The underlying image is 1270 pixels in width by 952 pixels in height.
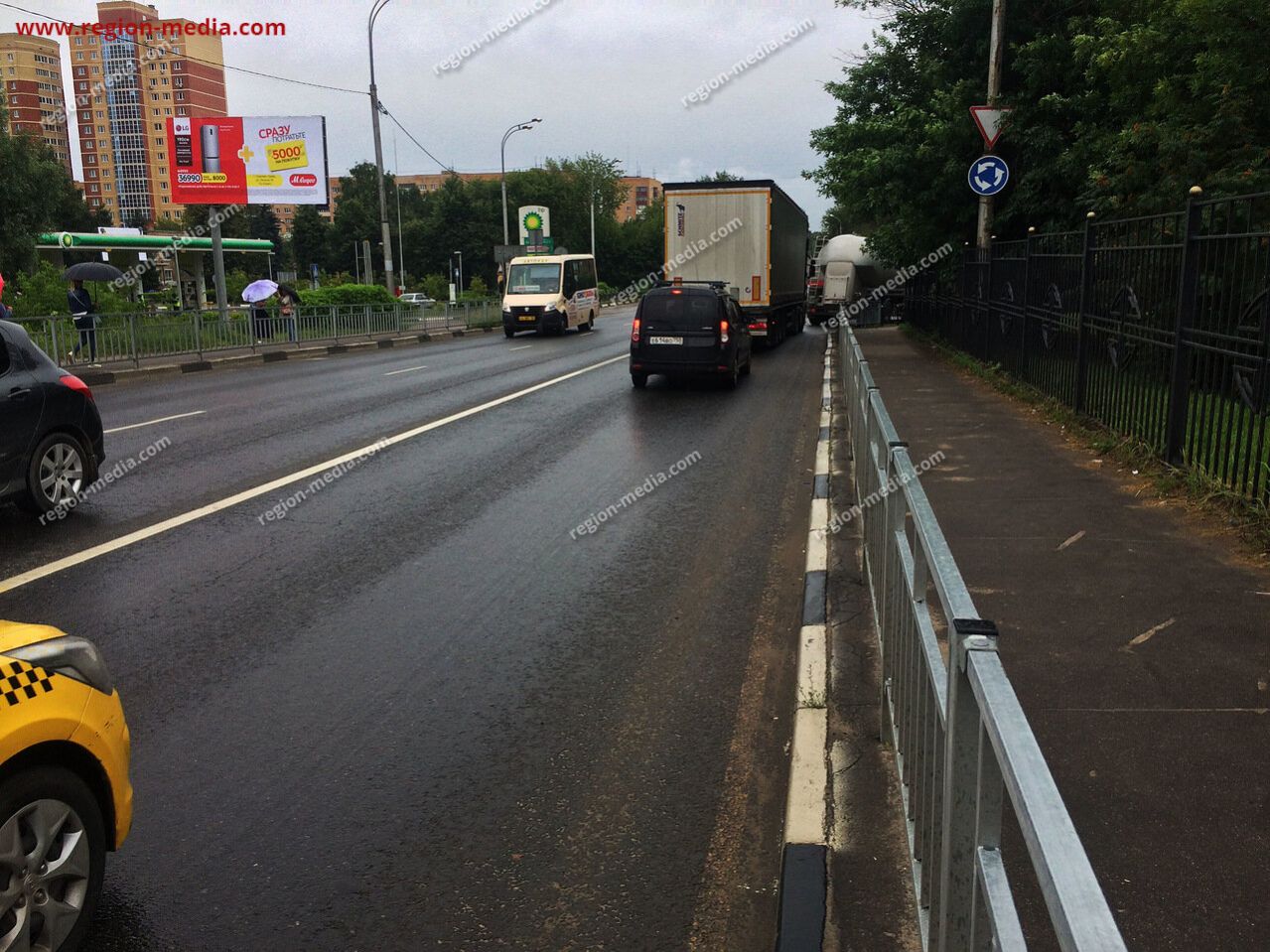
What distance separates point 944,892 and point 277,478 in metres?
8.62

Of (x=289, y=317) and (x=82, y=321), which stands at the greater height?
(x=82, y=321)

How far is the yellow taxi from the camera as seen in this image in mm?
2750

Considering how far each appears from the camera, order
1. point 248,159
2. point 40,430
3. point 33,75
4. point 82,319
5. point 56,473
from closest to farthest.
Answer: point 40,430
point 56,473
point 82,319
point 248,159
point 33,75

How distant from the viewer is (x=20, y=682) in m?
2.81

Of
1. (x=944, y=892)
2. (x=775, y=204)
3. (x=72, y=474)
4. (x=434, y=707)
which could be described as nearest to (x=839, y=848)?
(x=944, y=892)

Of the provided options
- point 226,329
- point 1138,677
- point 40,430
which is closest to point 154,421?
point 40,430

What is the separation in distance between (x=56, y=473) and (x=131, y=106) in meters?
109

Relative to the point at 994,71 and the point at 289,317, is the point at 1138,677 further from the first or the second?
the point at 289,317

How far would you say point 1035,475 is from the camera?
9023 mm

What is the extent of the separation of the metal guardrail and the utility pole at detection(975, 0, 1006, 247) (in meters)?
16.4

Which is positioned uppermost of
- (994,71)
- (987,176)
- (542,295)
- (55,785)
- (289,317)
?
(994,71)

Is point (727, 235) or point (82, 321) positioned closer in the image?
point (82, 321)

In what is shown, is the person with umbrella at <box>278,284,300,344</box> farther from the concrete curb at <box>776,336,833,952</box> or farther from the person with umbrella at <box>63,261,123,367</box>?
the concrete curb at <box>776,336,833,952</box>

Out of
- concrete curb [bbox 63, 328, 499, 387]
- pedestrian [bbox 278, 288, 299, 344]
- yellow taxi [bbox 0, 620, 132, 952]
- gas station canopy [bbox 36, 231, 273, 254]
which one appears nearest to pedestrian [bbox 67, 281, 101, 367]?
concrete curb [bbox 63, 328, 499, 387]
